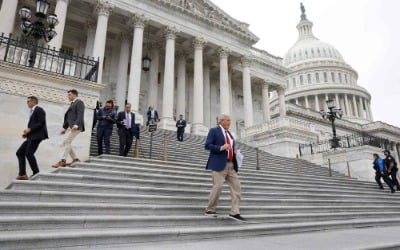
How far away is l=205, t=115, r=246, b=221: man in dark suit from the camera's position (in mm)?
5160

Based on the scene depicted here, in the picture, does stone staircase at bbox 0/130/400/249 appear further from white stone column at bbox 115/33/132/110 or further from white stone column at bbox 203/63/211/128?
white stone column at bbox 203/63/211/128

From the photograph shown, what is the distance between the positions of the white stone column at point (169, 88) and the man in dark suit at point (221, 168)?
15077mm

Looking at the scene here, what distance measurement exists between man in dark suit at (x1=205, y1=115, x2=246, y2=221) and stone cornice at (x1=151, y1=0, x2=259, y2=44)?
67.3 feet

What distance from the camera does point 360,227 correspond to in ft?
21.6

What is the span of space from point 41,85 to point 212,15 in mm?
21537

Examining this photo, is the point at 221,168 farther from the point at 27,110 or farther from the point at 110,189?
the point at 27,110

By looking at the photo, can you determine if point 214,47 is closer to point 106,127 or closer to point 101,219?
point 106,127

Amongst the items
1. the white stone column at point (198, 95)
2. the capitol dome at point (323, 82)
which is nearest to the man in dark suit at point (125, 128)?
the white stone column at point (198, 95)

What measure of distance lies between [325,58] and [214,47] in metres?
67.2

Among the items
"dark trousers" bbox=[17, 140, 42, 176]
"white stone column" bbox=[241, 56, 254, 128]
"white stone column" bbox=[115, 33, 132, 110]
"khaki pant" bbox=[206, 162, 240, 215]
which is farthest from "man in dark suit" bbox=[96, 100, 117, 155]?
"white stone column" bbox=[241, 56, 254, 128]

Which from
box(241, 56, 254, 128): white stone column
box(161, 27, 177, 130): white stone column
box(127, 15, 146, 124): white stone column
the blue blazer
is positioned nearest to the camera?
the blue blazer

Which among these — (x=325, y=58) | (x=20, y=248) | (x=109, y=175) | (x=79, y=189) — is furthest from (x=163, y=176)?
(x=325, y=58)

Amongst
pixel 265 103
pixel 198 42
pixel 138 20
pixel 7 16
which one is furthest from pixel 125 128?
pixel 265 103

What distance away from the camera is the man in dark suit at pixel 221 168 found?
5.16 metres
